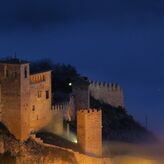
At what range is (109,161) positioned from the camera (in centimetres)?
4981

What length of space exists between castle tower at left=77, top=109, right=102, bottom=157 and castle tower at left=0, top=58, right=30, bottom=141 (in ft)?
8.86

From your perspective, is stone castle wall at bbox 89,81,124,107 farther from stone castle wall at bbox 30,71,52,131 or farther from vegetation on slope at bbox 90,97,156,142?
stone castle wall at bbox 30,71,52,131

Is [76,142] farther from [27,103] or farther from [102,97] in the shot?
[102,97]

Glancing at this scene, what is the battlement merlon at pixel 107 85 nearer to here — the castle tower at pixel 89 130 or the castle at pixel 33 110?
the castle at pixel 33 110

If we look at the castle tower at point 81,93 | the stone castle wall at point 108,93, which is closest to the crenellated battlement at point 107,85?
the stone castle wall at point 108,93

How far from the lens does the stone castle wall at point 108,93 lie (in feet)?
196

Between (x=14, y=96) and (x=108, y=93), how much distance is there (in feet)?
43.3

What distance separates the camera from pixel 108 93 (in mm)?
60219

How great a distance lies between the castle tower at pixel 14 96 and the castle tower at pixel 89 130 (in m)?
2.70

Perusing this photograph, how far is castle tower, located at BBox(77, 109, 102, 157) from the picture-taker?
49.2 m

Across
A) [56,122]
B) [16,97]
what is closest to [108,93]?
[56,122]

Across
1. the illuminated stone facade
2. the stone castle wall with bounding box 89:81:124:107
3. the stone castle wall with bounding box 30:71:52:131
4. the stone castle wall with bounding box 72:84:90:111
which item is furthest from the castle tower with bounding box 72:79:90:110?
the illuminated stone facade

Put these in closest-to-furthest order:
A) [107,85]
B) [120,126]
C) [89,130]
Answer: [89,130]
[120,126]
[107,85]

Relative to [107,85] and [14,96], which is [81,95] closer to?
[107,85]
